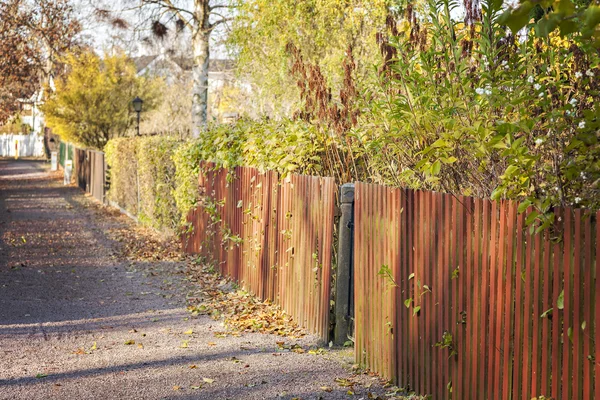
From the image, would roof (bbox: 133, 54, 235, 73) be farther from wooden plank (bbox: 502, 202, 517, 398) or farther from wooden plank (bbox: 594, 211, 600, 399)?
wooden plank (bbox: 594, 211, 600, 399)

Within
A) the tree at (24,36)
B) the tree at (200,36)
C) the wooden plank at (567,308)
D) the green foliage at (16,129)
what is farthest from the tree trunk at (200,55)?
the green foliage at (16,129)

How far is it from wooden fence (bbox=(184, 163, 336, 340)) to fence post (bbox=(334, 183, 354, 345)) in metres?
0.10

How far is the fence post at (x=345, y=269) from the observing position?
24.1 feet

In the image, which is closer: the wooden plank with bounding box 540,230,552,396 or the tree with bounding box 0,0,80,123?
the wooden plank with bounding box 540,230,552,396

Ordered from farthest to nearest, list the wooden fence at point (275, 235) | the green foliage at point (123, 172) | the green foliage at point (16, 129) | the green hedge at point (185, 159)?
1. the green foliage at point (16, 129)
2. the green foliage at point (123, 172)
3. the green hedge at point (185, 159)
4. the wooden fence at point (275, 235)

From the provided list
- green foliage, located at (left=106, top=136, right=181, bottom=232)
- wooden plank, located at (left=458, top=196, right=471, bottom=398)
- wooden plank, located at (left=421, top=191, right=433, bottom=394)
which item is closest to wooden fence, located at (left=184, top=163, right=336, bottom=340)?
wooden plank, located at (left=421, top=191, right=433, bottom=394)

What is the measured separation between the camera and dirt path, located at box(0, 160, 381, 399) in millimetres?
6109

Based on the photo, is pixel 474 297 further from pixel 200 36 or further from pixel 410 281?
pixel 200 36

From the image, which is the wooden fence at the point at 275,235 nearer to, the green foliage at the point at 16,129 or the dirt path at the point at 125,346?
the dirt path at the point at 125,346

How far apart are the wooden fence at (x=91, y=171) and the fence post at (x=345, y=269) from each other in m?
20.1

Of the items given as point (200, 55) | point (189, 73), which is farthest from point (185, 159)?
point (189, 73)

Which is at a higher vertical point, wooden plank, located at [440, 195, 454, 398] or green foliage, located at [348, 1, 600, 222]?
green foliage, located at [348, 1, 600, 222]

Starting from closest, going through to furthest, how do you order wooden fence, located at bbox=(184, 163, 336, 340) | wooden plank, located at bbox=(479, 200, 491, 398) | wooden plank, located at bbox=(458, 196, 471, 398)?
1. wooden plank, located at bbox=(479, 200, 491, 398)
2. wooden plank, located at bbox=(458, 196, 471, 398)
3. wooden fence, located at bbox=(184, 163, 336, 340)

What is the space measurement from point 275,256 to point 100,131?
28542mm
